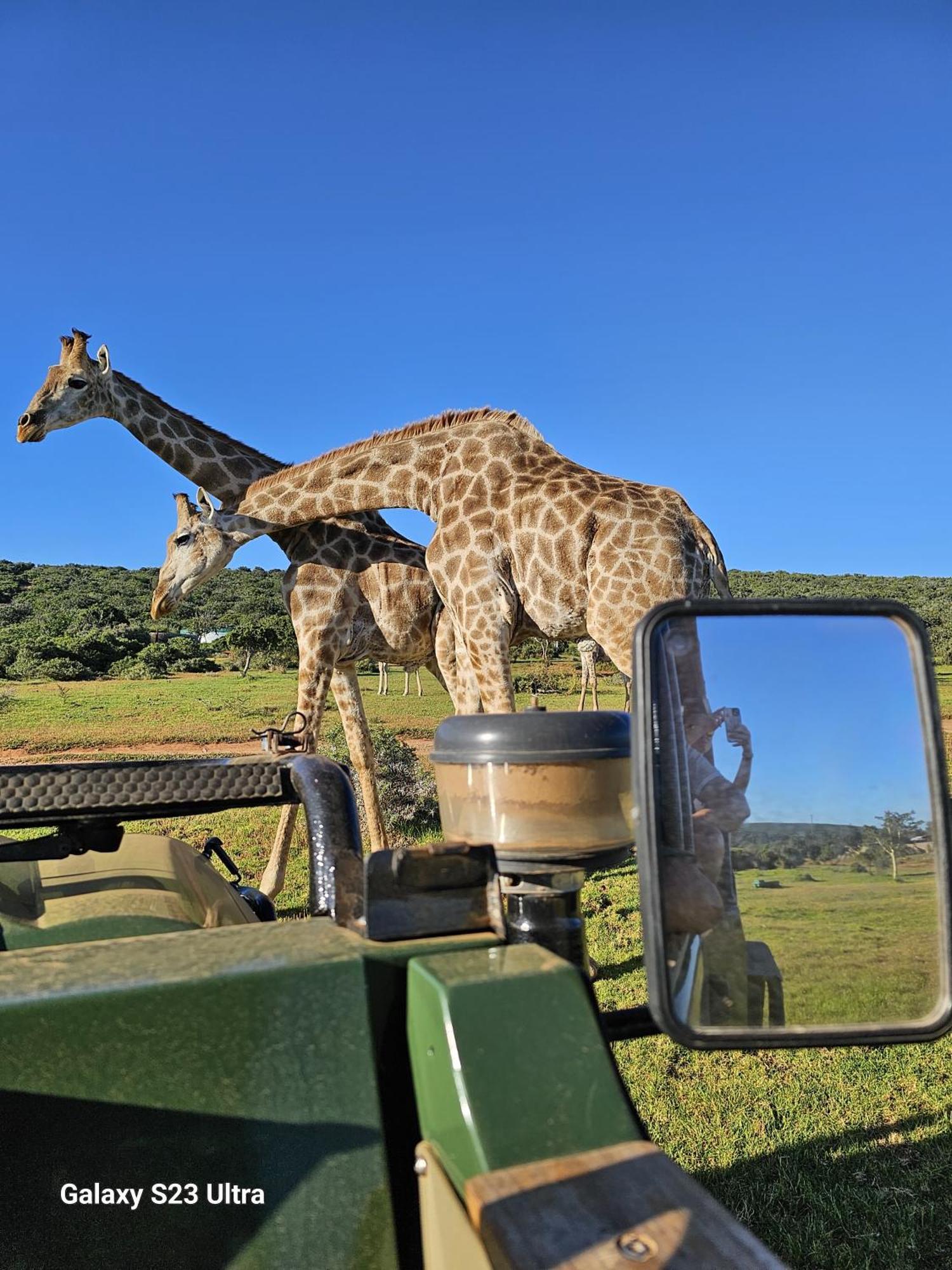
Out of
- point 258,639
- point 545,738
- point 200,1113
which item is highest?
point 258,639

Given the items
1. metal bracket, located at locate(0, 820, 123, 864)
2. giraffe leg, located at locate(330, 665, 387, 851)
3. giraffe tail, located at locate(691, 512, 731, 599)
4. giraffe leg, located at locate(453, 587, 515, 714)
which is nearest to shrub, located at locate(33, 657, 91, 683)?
giraffe leg, located at locate(330, 665, 387, 851)

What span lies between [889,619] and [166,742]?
Result: 47.8 ft

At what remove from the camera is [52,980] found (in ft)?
2.83

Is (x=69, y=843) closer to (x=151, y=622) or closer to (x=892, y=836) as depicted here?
(x=892, y=836)

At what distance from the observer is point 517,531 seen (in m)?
5.07

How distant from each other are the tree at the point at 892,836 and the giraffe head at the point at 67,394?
6271 millimetres

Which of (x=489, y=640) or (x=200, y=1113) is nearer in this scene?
(x=200, y=1113)

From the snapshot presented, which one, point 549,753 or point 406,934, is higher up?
point 549,753

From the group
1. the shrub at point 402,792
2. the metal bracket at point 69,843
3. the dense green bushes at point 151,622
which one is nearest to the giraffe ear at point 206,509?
the shrub at point 402,792

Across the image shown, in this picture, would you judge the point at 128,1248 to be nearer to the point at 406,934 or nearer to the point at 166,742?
the point at 406,934

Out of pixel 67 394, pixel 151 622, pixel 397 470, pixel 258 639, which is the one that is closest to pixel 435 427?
pixel 397 470

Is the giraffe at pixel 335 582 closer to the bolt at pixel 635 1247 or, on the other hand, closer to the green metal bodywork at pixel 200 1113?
the green metal bodywork at pixel 200 1113

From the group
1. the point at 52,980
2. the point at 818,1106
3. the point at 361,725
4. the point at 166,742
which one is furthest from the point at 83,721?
the point at 52,980

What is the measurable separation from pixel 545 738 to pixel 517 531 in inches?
162
